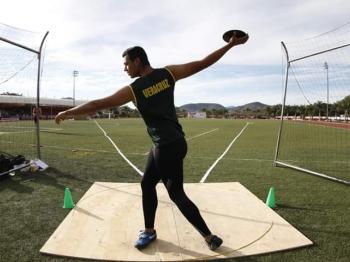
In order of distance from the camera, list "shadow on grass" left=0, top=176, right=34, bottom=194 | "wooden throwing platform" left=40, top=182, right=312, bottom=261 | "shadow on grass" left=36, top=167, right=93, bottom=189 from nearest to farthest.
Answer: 1. "wooden throwing platform" left=40, top=182, right=312, bottom=261
2. "shadow on grass" left=0, top=176, right=34, bottom=194
3. "shadow on grass" left=36, top=167, right=93, bottom=189

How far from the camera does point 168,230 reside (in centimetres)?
473

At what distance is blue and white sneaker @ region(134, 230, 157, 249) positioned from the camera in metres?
4.17

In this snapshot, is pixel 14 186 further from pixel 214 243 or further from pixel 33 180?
pixel 214 243

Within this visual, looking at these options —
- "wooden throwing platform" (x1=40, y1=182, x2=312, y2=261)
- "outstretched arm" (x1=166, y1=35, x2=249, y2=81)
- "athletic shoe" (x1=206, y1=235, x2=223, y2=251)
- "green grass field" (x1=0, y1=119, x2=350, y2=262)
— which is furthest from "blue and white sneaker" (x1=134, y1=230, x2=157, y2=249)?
"outstretched arm" (x1=166, y1=35, x2=249, y2=81)

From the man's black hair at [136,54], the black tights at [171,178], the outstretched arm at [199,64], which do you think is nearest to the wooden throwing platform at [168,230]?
the black tights at [171,178]

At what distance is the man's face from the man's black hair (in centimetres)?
3

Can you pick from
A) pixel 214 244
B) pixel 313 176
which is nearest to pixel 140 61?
pixel 214 244

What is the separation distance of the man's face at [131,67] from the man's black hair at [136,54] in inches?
1.2

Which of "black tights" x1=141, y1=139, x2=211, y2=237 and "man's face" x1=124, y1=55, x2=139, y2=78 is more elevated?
"man's face" x1=124, y1=55, x2=139, y2=78

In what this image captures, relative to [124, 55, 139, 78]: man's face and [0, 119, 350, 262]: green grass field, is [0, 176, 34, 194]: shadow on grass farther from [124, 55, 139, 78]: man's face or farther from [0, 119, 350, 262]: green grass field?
[124, 55, 139, 78]: man's face

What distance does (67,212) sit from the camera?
18.1 feet

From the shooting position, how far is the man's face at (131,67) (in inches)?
148

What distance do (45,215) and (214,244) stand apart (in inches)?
101

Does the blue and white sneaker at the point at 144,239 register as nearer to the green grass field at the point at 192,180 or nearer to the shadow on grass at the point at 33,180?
the green grass field at the point at 192,180
